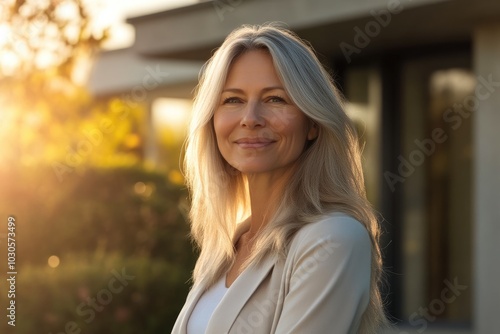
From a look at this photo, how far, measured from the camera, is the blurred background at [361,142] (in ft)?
31.4

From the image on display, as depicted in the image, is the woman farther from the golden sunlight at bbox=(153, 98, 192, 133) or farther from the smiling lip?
the golden sunlight at bbox=(153, 98, 192, 133)

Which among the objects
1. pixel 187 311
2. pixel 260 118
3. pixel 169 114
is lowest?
pixel 187 311

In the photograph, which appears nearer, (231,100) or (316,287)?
(316,287)

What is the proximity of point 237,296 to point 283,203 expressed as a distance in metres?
0.34

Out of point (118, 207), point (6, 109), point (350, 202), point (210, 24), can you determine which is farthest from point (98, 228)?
point (350, 202)

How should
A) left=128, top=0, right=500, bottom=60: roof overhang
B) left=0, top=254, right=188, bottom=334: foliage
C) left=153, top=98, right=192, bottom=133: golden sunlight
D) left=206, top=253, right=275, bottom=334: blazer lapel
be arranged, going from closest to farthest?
left=206, top=253, right=275, bottom=334: blazer lapel → left=0, top=254, right=188, bottom=334: foliage → left=128, top=0, right=500, bottom=60: roof overhang → left=153, top=98, right=192, bottom=133: golden sunlight

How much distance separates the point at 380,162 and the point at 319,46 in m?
1.55

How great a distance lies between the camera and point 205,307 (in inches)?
125

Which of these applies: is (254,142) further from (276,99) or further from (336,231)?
(336,231)

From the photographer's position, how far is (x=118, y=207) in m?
11.9

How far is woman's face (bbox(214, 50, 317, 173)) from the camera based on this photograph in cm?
308

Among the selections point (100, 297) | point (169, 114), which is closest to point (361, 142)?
point (100, 297)

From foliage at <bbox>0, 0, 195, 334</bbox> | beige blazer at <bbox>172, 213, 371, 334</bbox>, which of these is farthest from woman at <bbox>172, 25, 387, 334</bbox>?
foliage at <bbox>0, 0, 195, 334</bbox>

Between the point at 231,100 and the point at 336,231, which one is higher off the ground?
the point at 231,100
